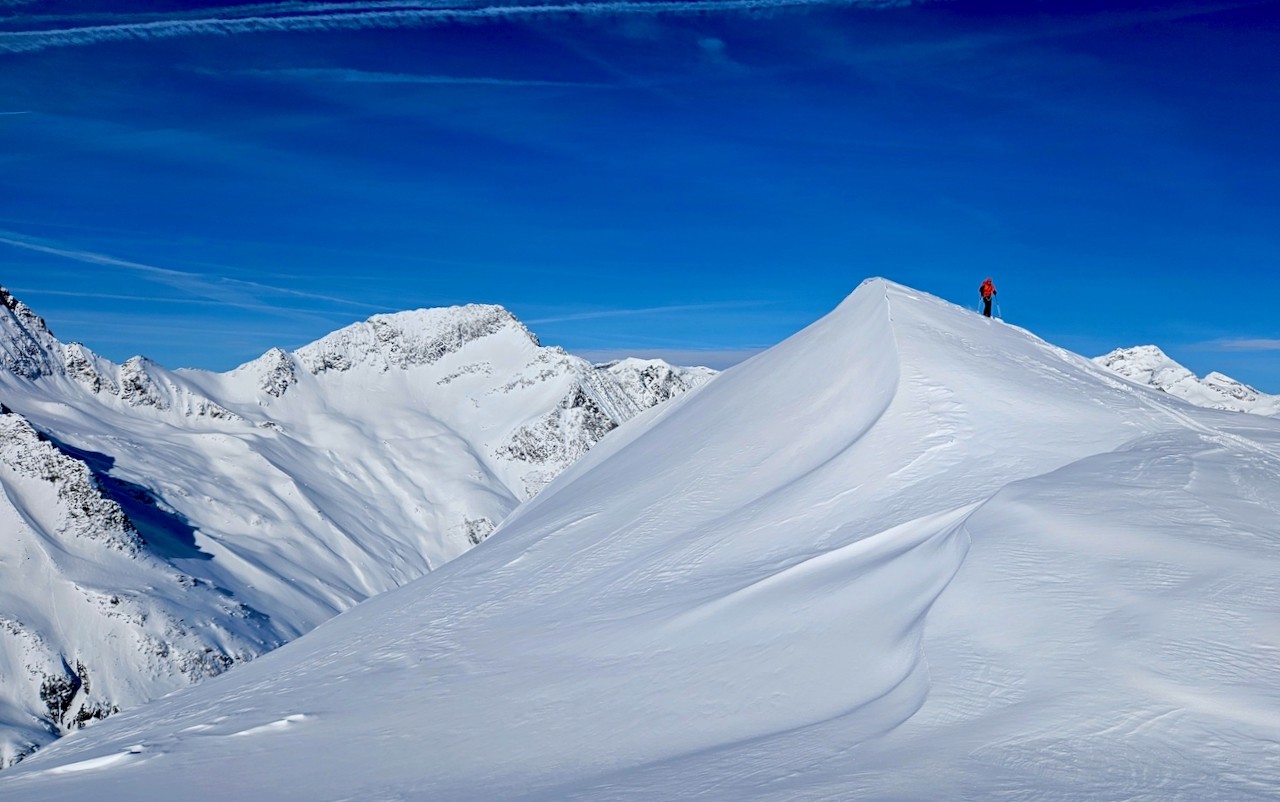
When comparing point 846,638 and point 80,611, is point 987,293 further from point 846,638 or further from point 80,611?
point 80,611

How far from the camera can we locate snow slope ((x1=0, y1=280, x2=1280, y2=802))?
7125 millimetres

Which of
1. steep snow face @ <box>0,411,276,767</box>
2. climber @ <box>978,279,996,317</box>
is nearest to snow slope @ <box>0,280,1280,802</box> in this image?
climber @ <box>978,279,996,317</box>

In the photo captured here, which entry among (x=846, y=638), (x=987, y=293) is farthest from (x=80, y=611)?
(x=846, y=638)

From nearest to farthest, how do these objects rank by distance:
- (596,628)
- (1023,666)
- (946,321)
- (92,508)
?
(1023,666), (596,628), (946,321), (92,508)

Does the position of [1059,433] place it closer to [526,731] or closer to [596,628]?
[596,628]

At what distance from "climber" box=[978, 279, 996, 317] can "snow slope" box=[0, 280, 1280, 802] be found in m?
10.3

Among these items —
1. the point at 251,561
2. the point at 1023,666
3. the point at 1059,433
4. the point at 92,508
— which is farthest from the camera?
the point at 251,561

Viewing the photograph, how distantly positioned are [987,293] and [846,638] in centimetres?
2327

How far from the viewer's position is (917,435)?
15789 mm

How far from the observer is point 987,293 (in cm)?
3059

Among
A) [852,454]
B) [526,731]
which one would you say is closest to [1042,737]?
[526,731]

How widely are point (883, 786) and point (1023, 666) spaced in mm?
2041

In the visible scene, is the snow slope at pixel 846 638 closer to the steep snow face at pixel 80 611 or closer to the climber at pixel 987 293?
the climber at pixel 987 293

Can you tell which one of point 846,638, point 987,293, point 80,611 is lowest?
point 846,638
